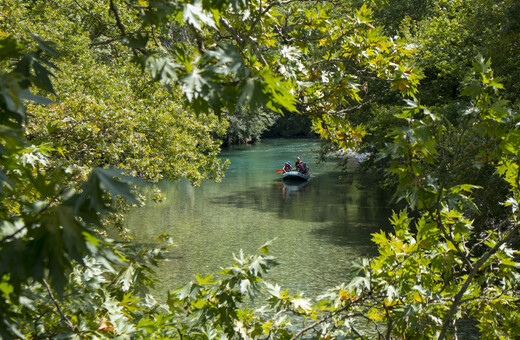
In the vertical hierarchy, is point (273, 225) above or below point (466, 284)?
below

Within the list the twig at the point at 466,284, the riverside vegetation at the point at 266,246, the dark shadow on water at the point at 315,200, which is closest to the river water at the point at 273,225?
the dark shadow on water at the point at 315,200

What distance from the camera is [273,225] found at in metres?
16.3

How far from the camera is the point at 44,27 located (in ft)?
43.8

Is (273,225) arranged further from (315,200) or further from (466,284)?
(466,284)

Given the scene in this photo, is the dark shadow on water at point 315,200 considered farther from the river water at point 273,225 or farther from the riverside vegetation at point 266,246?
the riverside vegetation at point 266,246

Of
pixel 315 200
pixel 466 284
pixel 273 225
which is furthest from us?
pixel 315 200

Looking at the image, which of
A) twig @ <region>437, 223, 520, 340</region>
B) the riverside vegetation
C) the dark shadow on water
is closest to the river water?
the dark shadow on water

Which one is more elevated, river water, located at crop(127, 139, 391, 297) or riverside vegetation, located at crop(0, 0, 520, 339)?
riverside vegetation, located at crop(0, 0, 520, 339)

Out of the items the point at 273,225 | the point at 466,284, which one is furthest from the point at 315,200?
the point at 466,284

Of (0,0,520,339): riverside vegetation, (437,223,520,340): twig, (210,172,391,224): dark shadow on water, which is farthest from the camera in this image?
(210,172,391,224): dark shadow on water

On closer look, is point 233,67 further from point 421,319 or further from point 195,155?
point 195,155

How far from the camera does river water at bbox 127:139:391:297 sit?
12.2 m

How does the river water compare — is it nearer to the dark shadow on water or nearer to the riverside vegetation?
the dark shadow on water

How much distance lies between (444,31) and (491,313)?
1446 cm
